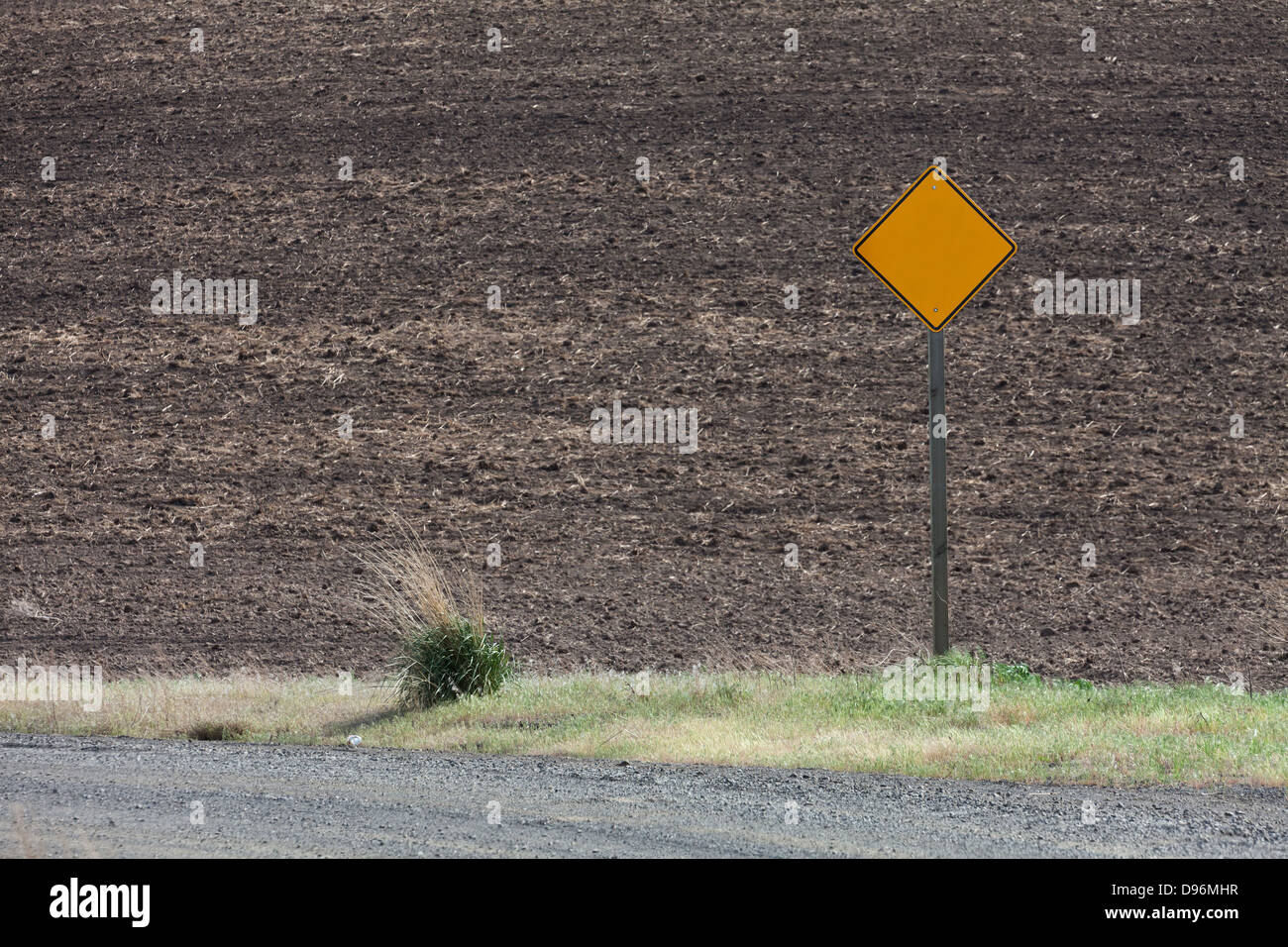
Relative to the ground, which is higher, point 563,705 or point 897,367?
point 897,367

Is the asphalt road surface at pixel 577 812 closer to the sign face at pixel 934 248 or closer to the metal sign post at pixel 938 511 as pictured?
the metal sign post at pixel 938 511

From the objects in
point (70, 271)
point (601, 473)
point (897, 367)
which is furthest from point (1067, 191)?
point (70, 271)

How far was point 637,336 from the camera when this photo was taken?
779 inches

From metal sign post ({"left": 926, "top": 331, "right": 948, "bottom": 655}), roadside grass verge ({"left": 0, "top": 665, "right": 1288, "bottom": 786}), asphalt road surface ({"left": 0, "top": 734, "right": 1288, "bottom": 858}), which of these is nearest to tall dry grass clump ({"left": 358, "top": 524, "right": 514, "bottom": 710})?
roadside grass verge ({"left": 0, "top": 665, "right": 1288, "bottom": 786})

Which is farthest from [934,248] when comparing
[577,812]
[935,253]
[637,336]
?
[637,336]

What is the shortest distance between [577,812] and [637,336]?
13.7 m

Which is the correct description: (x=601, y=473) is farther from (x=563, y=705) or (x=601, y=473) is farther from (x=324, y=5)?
(x=324, y=5)

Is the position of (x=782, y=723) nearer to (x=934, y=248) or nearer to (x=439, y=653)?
(x=439, y=653)

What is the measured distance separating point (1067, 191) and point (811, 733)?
15.9m

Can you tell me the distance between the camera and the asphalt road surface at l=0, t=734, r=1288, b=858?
5836 millimetres

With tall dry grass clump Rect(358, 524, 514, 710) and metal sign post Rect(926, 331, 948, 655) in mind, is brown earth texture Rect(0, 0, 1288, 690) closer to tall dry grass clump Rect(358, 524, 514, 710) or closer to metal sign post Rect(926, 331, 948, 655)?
metal sign post Rect(926, 331, 948, 655)

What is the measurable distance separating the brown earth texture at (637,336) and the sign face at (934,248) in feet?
13.1

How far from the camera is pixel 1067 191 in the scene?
71.7 ft

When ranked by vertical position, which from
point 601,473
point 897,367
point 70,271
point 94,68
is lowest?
point 601,473
